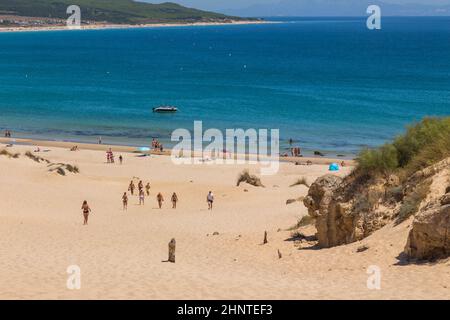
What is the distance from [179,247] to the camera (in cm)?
1952

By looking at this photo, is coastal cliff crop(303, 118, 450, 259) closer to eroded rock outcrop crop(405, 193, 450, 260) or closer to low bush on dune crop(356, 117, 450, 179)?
low bush on dune crop(356, 117, 450, 179)

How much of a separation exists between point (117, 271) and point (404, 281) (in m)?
→ 5.69

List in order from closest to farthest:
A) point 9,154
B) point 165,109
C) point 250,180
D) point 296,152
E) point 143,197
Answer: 1. point 143,197
2. point 250,180
3. point 9,154
4. point 296,152
5. point 165,109

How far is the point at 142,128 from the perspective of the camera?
58.4 meters

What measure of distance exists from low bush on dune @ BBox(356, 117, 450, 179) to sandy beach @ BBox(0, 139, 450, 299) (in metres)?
2.12

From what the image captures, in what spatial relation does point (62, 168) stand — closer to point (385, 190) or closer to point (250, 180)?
point (250, 180)

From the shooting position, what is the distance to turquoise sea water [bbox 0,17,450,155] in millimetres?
57000

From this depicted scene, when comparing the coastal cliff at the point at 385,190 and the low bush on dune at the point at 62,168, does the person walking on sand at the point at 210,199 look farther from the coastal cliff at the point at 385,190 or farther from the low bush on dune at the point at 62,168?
the low bush on dune at the point at 62,168

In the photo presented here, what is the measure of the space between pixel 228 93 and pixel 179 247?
59087mm

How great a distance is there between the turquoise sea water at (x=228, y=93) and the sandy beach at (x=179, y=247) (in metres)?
18.6

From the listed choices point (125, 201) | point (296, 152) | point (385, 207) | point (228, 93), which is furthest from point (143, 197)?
point (228, 93)

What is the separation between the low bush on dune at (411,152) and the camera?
56.5 ft

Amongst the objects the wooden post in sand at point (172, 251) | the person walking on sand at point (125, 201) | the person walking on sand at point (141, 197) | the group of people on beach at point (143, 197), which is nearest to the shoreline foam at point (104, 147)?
the group of people on beach at point (143, 197)
